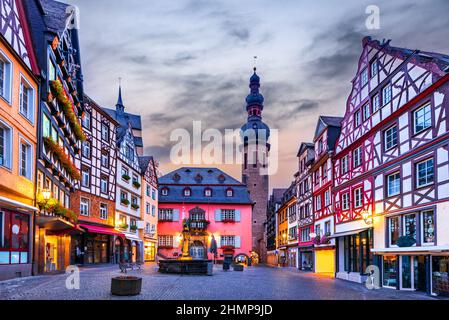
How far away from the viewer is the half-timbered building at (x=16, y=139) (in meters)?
18.3

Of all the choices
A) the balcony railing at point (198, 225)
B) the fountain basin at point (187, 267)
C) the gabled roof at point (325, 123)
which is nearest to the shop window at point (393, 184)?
the gabled roof at point (325, 123)

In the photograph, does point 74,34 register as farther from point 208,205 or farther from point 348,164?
point 208,205

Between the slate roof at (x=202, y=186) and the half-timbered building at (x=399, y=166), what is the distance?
35.1 m

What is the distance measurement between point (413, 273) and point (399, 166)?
15.4 feet

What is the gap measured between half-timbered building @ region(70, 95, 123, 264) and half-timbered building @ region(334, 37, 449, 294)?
1899cm

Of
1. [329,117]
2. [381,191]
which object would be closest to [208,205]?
[329,117]

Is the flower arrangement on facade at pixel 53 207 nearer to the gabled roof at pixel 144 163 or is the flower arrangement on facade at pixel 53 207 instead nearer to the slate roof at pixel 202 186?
the gabled roof at pixel 144 163

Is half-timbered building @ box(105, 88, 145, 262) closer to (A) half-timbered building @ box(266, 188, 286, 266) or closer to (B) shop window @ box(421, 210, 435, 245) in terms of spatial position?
(A) half-timbered building @ box(266, 188, 286, 266)

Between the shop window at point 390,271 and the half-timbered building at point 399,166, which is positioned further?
the shop window at point 390,271

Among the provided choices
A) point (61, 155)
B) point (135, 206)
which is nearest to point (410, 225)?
point (61, 155)

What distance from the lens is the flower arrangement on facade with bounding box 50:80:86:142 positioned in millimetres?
23870

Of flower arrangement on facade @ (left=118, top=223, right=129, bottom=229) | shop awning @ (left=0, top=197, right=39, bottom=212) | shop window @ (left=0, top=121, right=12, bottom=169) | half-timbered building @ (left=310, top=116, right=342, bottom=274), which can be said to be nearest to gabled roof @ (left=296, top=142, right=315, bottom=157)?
half-timbered building @ (left=310, top=116, right=342, bottom=274)

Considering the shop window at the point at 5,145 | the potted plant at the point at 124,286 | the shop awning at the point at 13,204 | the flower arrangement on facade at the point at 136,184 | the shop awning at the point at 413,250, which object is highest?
the shop window at the point at 5,145

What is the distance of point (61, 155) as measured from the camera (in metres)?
26.0
